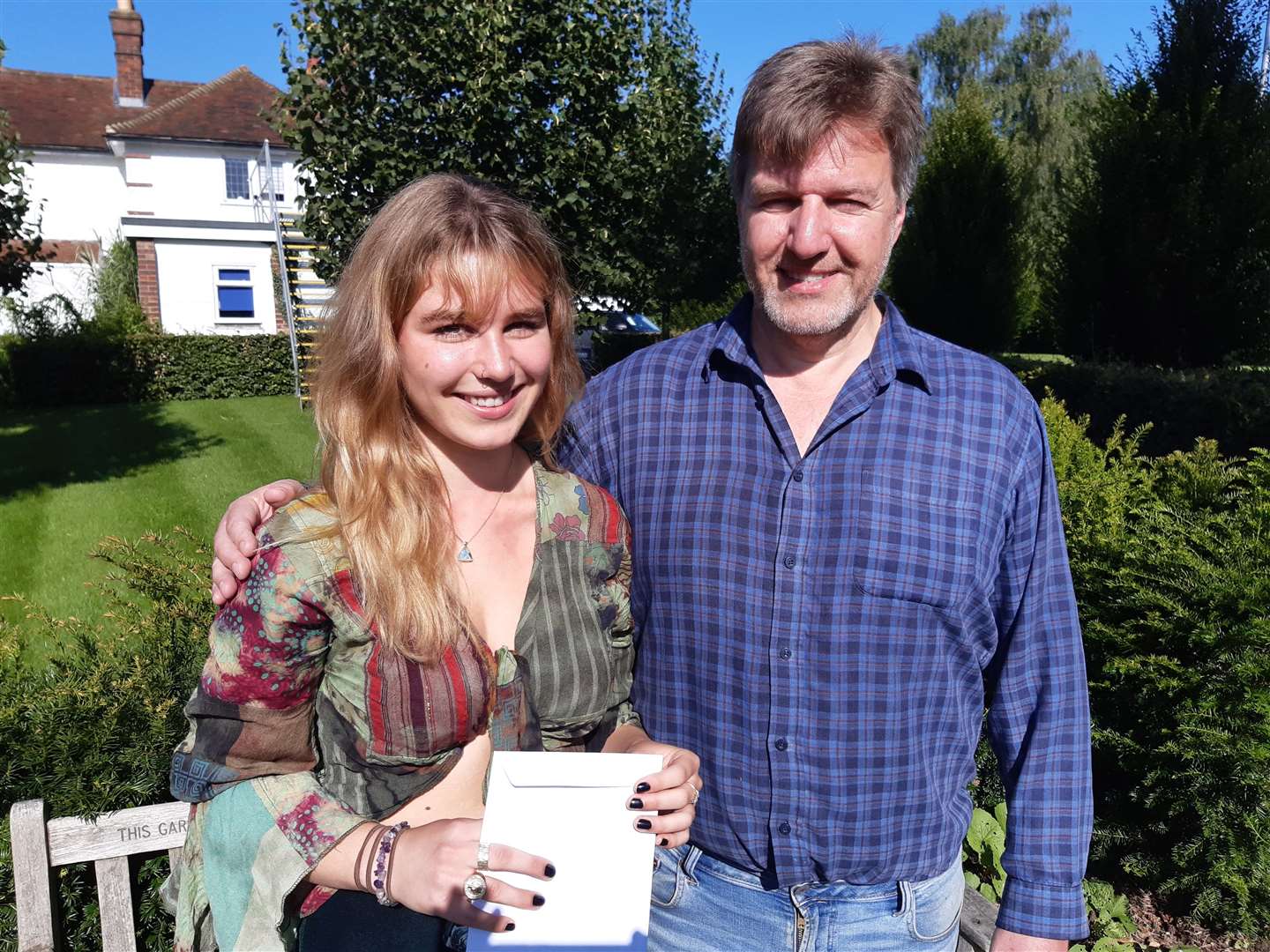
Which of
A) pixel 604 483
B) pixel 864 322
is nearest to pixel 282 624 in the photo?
pixel 604 483

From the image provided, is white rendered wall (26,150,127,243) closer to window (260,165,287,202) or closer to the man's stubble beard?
window (260,165,287,202)

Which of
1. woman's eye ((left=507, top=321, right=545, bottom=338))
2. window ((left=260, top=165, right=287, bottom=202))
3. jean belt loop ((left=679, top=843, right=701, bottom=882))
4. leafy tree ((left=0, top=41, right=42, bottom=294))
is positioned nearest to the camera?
woman's eye ((left=507, top=321, right=545, bottom=338))

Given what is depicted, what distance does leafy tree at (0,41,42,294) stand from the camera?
10.5 meters

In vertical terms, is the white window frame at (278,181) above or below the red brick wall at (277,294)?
above

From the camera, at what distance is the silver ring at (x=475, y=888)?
143 cm

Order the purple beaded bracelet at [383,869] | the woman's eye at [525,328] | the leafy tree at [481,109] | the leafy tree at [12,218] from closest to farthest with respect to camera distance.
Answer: the purple beaded bracelet at [383,869] < the woman's eye at [525,328] < the leafy tree at [481,109] < the leafy tree at [12,218]

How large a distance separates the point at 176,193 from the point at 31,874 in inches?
1142

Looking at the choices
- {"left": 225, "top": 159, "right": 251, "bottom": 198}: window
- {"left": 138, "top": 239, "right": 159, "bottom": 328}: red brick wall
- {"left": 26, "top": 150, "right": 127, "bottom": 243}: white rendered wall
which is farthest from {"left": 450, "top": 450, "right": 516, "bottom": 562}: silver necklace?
{"left": 26, "top": 150, "right": 127, "bottom": 243}: white rendered wall

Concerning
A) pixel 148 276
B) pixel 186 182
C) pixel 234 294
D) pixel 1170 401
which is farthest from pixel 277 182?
pixel 1170 401

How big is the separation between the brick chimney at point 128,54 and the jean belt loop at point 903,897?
3695 cm

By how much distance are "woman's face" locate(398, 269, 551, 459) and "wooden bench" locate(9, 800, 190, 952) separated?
5.38ft

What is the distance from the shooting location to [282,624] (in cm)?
159

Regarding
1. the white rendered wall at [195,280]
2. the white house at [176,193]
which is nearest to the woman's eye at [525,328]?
the white house at [176,193]

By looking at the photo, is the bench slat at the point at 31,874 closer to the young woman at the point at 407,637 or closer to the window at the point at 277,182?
the young woman at the point at 407,637
